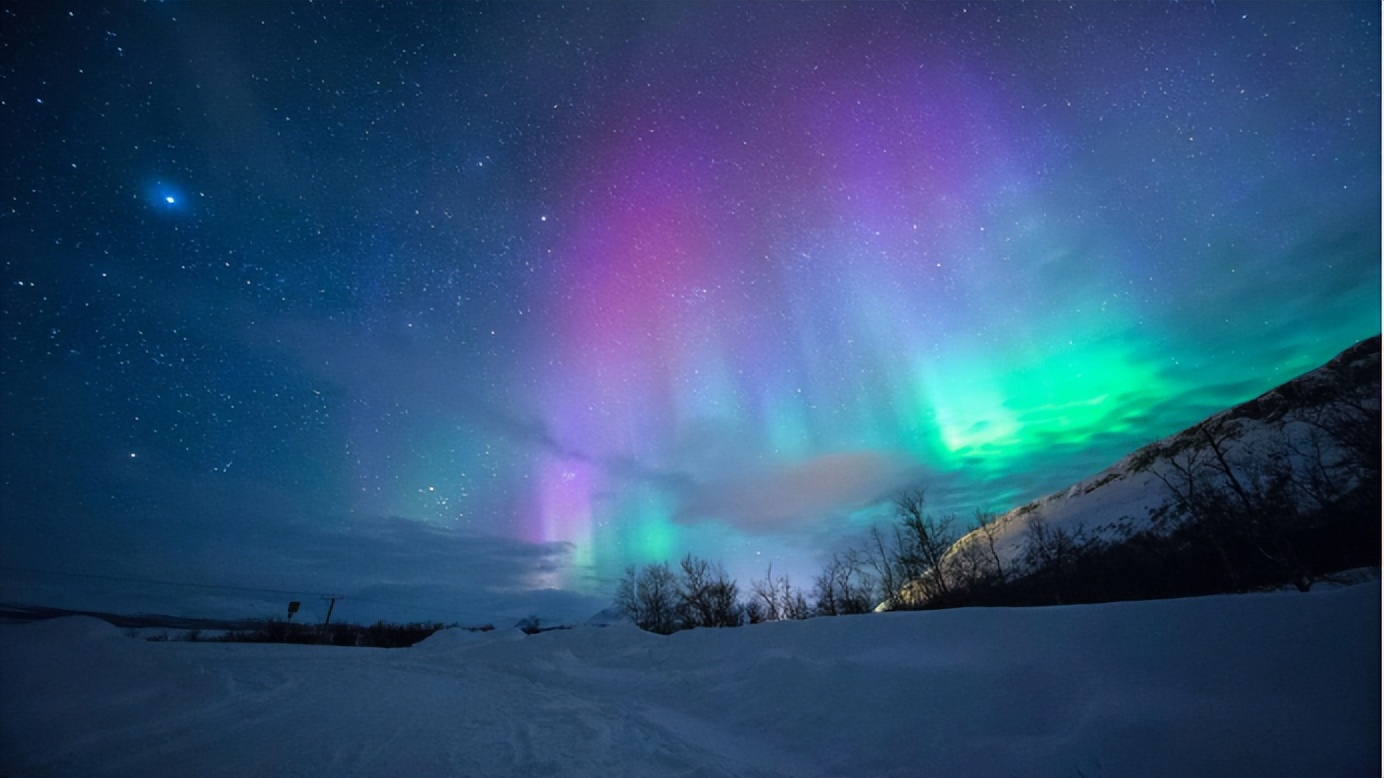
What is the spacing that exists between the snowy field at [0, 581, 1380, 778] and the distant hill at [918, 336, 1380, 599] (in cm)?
3020

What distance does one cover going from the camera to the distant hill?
3362 centimetres

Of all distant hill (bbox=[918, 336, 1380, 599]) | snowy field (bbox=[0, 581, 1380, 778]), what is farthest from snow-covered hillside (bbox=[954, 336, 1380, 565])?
snowy field (bbox=[0, 581, 1380, 778])

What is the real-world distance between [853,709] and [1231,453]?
108963 millimetres

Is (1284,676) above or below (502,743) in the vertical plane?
above

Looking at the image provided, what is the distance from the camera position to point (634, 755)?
613 cm

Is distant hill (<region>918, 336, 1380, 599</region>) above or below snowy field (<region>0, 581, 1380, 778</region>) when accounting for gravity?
above

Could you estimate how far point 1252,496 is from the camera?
42312 mm

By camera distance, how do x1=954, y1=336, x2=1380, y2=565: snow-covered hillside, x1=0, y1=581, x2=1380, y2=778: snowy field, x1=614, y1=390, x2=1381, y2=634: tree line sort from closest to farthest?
x1=0, y1=581, x2=1380, y2=778: snowy field
x1=614, y1=390, x2=1381, y2=634: tree line
x1=954, y1=336, x2=1380, y2=565: snow-covered hillside

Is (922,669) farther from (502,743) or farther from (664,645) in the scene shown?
(664,645)

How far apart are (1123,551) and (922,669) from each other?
248 feet

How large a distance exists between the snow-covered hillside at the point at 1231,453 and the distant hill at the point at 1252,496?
0.30m

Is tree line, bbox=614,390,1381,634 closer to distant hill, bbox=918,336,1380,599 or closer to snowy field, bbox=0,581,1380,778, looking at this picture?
distant hill, bbox=918,336,1380,599

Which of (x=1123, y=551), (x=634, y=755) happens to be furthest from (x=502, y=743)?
(x=1123, y=551)

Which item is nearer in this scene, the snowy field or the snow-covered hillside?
the snowy field
